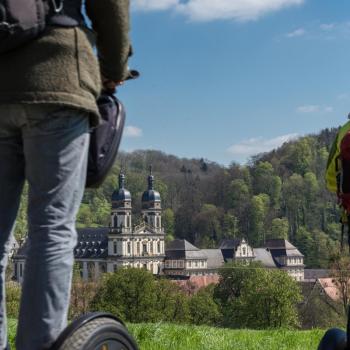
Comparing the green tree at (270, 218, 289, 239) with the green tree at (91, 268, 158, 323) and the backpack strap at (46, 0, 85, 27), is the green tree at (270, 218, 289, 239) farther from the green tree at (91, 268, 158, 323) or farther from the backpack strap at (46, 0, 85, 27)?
the backpack strap at (46, 0, 85, 27)

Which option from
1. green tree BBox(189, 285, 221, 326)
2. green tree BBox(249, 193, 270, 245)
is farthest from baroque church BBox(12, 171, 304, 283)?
green tree BBox(189, 285, 221, 326)

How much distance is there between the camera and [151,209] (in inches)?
4149

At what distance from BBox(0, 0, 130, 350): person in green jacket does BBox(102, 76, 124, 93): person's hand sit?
15 cm

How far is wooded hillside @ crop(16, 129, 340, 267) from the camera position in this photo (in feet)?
353

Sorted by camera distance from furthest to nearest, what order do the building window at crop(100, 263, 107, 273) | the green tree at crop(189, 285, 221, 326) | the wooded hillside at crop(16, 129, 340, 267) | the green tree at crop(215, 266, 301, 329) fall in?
the wooded hillside at crop(16, 129, 340, 267)
the building window at crop(100, 263, 107, 273)
the green tree at crop(189, 285, 221, 326)
the green tree at crop(215, 266, 301, 329)

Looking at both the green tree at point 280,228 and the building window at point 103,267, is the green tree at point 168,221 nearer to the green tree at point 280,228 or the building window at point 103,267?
the green tree at point 280,228

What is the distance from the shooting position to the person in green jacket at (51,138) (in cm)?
161

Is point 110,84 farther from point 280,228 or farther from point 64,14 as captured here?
point 280,228

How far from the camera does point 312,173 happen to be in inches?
4542

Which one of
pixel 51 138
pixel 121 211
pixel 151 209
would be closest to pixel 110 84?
pixel 51 138

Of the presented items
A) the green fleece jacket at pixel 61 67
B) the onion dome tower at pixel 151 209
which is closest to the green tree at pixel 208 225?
the onion dome tower at pixel 151 209

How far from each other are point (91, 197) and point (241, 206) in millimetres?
28190

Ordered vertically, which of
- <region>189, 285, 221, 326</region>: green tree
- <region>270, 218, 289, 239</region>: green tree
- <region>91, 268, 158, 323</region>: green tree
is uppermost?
<region>270, 218, 289, 239</region>: green tree

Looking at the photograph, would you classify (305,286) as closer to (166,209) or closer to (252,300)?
(252,300)
